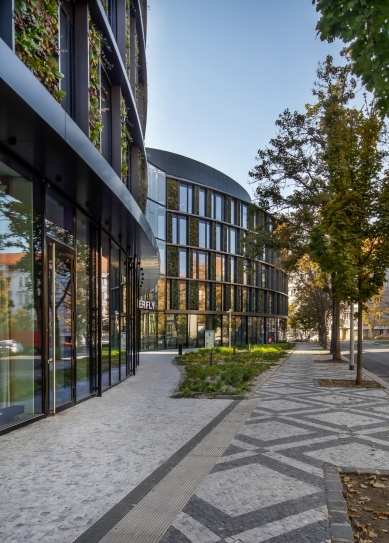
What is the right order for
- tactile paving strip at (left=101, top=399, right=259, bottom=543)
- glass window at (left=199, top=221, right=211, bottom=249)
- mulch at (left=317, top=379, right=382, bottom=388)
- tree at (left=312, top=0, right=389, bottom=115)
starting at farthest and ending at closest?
glass window at (left=199, top=221, right=211, bottom=249) < mulch at (left=317, top=379, right=382, bottom=388) < tree at (left=312, top=0, right=389, bottom=115) < tactile paving strip at (left=101, top=399, right=259, bottom=543)

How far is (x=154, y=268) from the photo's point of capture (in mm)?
24062

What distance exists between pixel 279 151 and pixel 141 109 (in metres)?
7.80

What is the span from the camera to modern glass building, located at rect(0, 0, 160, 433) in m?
7.07

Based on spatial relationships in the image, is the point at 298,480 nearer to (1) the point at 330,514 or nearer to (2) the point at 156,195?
(1) the point at 330,514

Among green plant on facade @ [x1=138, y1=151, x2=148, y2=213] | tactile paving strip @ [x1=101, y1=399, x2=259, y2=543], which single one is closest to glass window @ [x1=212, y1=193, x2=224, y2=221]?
green plant on facade @ [x1=138, y1=151, x2=148, y2=213]

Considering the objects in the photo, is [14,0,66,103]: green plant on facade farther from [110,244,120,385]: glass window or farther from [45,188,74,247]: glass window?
[110,244,120,385]: glass window

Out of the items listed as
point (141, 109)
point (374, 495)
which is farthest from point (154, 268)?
point (374, 495)

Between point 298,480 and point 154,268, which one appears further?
point 154,268

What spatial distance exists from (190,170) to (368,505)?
1564 inches

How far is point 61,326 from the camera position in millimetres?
9883

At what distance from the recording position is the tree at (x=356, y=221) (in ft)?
43.2

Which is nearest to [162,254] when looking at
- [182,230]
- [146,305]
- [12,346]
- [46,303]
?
[182,230]

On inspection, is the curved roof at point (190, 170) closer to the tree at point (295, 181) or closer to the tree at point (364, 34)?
the tree at point (295, 181)

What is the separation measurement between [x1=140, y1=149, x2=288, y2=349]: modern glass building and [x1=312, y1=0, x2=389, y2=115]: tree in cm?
3061
